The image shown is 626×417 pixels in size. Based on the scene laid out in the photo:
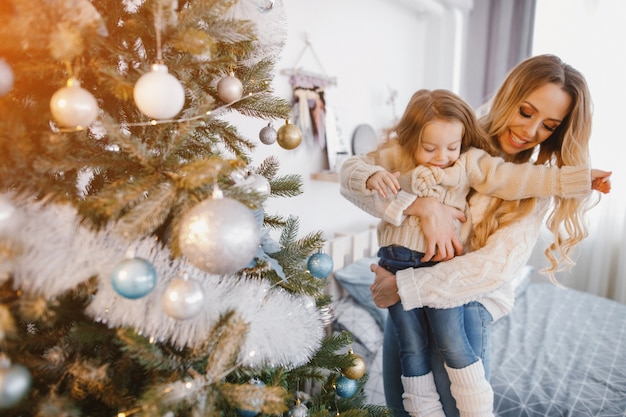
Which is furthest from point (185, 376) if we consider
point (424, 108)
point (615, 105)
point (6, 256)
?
point (615, 105)

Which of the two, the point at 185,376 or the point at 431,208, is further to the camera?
the point at 431,208

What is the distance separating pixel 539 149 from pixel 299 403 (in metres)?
0.94

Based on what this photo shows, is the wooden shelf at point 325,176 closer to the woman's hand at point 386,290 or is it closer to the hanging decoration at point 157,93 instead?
the woman's hand at point 386,290

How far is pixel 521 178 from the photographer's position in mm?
965

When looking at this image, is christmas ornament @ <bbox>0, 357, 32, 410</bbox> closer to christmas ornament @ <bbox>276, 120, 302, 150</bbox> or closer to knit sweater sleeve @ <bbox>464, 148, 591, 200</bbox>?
christmas ornament @ <bbox>276, 120, 302, 150</bbox>

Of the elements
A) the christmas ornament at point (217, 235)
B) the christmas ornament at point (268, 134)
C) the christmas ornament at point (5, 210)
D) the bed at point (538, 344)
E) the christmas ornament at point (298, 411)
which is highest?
the christmas ornament at point (268, 134)

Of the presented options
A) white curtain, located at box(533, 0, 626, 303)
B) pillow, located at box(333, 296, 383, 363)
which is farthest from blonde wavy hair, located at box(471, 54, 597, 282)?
white curtain, located at box(533, 0, 626, 303)

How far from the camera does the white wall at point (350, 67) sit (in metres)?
1.90

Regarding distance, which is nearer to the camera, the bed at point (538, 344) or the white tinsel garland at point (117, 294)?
the white tinsel garland at point (117, 294)

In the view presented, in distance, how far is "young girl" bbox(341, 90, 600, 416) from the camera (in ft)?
3.06

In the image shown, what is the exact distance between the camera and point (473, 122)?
40.5 inches

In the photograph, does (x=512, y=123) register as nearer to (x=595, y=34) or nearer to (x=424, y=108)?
(x=424, y=108)

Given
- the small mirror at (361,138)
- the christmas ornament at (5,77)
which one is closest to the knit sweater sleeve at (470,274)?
the christmas ornament at (5,77)

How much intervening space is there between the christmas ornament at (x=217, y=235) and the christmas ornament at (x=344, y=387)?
0.48 metres
